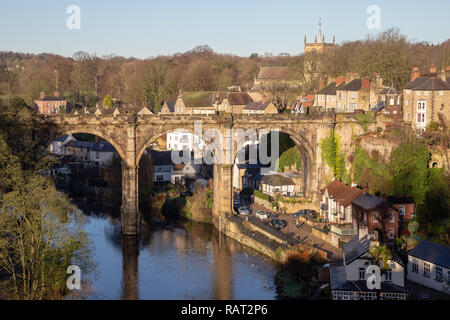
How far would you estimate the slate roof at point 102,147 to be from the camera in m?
74.4

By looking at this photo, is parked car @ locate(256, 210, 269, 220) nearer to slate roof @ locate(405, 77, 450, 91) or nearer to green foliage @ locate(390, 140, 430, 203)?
green foliage @ locate(390, 140, 430, 203)

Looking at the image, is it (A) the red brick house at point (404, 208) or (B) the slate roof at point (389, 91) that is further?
(B) the slate roof at point (389, 91)

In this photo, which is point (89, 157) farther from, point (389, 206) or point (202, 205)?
point (389, 206)

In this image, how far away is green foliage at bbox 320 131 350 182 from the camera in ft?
166

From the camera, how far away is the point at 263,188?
187 ft

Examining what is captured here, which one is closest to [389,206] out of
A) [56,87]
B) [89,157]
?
[89,157]

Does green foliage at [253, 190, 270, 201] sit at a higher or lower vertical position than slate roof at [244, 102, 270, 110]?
lower

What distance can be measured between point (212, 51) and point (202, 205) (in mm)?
101769

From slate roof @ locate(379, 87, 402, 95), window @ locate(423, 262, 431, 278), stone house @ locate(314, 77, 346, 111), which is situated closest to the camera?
window @ locate(423, 262, 431, 278)

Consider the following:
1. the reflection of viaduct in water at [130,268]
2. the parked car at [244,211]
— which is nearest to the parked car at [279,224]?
the parked car at [244,211]

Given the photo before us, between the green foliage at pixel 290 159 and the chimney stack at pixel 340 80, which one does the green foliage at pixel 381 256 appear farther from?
the chimney stack at pixel 340 80

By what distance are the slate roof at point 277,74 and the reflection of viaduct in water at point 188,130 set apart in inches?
1770

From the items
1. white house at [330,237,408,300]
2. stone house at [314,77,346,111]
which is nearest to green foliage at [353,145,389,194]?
stone house at [314,77,346,111]

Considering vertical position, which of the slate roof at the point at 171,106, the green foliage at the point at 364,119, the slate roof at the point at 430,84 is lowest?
the green foliage at the point at 364,119
